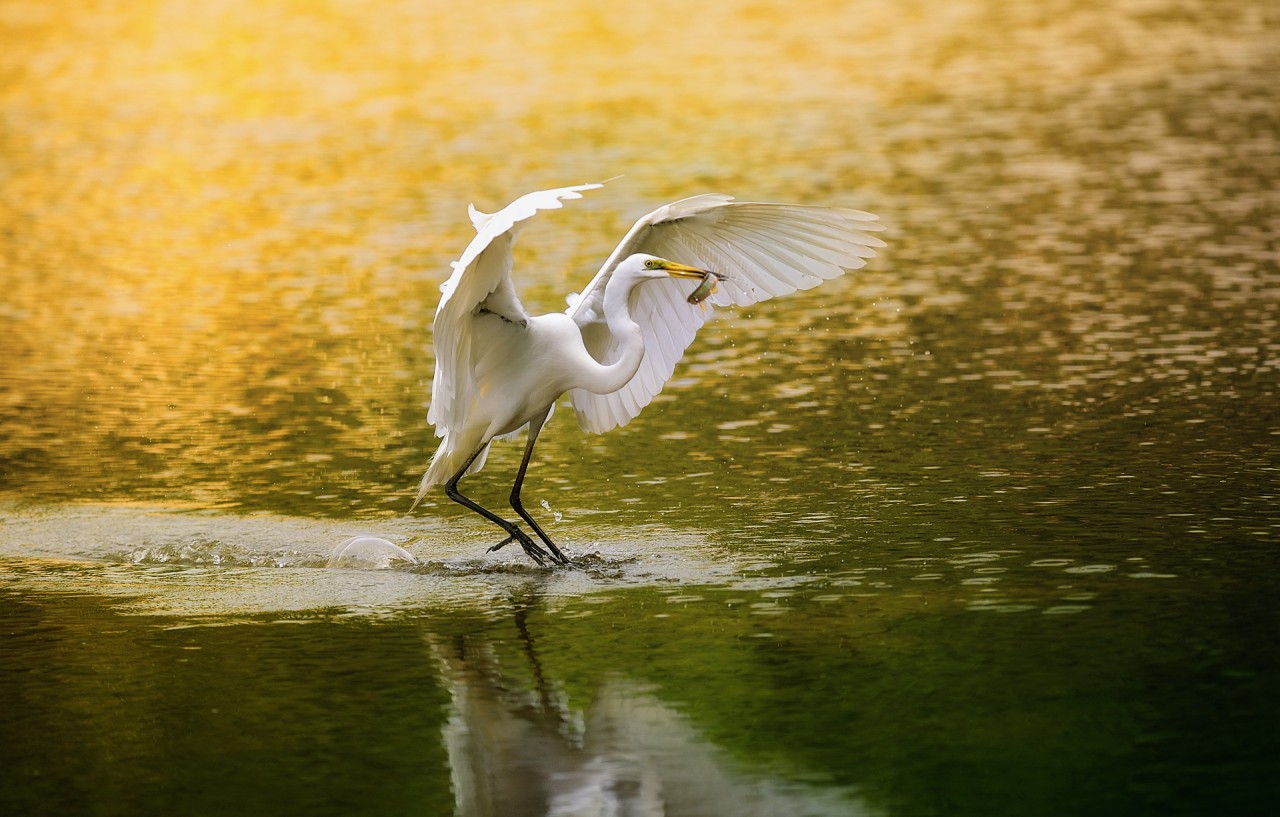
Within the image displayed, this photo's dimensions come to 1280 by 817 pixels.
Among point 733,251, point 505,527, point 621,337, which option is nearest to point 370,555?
point 505,527

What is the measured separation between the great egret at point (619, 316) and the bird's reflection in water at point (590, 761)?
91.3 inches

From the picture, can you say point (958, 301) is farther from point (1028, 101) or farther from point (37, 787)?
point (1028, 101)

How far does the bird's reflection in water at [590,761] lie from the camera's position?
7.22 metres

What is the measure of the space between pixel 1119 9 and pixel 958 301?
2991cm

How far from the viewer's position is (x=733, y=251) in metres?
11.3

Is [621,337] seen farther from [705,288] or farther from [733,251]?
[733,251]

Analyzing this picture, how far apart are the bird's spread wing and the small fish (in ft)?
3.15

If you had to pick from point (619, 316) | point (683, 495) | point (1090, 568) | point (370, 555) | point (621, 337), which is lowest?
point (1090, 568)

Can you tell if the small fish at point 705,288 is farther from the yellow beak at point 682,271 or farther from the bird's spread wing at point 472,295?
the bird's spread wing at point 472,295

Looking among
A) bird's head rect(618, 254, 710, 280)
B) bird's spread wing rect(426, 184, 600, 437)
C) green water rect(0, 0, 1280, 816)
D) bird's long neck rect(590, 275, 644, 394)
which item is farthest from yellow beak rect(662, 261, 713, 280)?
green water rect(0, 0, 1280, 816)

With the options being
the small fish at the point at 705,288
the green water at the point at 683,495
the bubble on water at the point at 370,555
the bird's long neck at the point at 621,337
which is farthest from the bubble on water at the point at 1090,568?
the bubble on water at the point at 370,555

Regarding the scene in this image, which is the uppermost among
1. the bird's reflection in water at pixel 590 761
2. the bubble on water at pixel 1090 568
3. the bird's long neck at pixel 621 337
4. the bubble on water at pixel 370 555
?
the bird's long neck at pixel 621 337

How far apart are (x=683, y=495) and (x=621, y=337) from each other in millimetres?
1826

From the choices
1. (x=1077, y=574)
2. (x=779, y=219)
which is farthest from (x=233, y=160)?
(x=1077, y=574)
